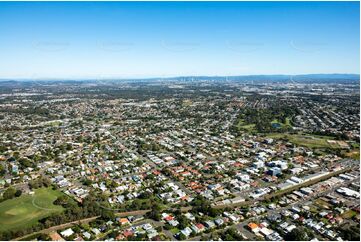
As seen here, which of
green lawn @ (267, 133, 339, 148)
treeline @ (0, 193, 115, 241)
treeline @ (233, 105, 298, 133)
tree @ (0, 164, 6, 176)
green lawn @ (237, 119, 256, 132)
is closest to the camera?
treeline @ (0, 193, 115, 241)

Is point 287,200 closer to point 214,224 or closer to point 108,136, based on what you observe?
point 214,224

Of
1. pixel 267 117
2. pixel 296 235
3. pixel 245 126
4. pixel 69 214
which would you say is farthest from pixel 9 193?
pixel 267 117

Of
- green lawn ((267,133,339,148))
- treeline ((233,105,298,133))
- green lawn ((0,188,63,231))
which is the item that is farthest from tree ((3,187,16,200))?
treeline ((233,105,298,133))

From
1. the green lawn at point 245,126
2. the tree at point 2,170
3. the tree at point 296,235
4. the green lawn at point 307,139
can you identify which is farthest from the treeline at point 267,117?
the tree at point 2,170

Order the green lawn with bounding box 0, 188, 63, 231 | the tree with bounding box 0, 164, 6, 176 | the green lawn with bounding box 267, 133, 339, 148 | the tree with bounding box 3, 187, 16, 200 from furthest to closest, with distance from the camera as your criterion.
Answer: the green lawn with bounding box 267, 133, 339, 148
the tree with bounding box 0, 164, 6, 176
the tree with bounding box 3, 187, 16, 200
the green lawn with bounding box 0, 188, 63, 231

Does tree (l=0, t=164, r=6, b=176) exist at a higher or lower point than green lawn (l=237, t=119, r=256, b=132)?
lower

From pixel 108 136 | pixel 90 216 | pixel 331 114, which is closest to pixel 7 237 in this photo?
pixel 90 216

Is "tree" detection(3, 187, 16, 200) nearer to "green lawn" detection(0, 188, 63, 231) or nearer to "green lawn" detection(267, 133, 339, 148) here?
"green lawn" detection(0, 188, 63, 231)

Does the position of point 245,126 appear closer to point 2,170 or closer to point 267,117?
point 267,117
